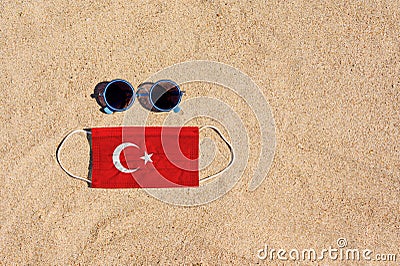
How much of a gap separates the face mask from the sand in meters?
0.06

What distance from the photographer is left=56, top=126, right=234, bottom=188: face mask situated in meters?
2.11

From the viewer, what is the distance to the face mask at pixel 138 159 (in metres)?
2.11

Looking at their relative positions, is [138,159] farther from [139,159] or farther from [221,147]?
[221,147]

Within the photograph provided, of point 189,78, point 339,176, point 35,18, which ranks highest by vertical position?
point 35,18

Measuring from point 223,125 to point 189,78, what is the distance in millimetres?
340

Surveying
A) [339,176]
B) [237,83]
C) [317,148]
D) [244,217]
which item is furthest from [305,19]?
[244,217]

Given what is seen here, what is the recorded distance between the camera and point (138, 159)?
6.97ft

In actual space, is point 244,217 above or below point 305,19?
below

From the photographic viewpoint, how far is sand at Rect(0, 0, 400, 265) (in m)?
2.11

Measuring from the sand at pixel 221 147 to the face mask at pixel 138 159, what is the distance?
6 centimetres

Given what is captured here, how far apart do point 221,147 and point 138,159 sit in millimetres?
485

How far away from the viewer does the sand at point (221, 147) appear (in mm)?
2109

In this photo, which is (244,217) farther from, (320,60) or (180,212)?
(320,60)

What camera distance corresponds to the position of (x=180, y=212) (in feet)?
6.98
